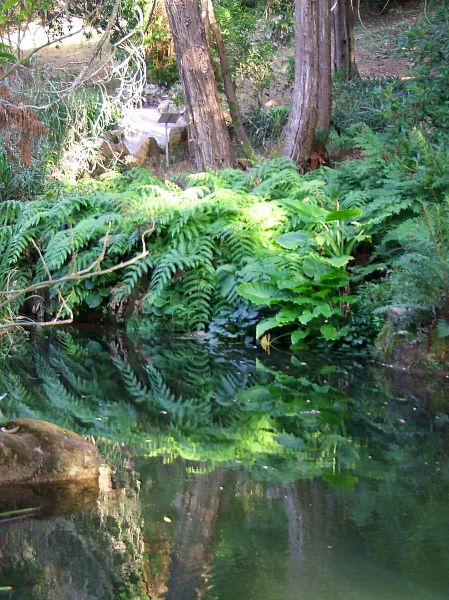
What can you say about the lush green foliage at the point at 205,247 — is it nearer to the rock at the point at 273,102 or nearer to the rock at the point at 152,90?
the rock at the point at 273,102

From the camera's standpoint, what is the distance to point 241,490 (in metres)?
5.31

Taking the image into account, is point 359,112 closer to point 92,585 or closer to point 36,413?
point 36,413

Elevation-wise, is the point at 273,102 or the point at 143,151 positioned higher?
the point at 273,102

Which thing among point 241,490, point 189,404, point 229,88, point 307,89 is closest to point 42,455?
point 241,490

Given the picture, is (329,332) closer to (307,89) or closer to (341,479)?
(341,479)

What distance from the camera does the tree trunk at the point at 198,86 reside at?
13281 mm

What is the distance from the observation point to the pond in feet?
13.5

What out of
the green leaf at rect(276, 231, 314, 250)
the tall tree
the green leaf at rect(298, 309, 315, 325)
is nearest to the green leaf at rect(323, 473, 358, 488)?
the green leaf at rect(298, 309, 315, 325)

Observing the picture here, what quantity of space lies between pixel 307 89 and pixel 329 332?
531cm

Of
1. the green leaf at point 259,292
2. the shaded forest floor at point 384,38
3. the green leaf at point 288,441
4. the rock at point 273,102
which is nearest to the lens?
the green leaf at point 288,441

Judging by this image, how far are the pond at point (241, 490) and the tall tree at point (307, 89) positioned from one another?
540 cm

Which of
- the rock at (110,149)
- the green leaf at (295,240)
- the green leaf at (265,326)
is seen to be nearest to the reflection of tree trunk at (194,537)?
the green leaf at (265,326)

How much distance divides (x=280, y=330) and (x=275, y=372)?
5.02ft

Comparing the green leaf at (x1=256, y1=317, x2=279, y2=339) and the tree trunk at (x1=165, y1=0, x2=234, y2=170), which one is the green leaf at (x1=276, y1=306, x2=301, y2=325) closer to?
the green leaf at (x1=256, y1=317, x2=279, y2=339)
